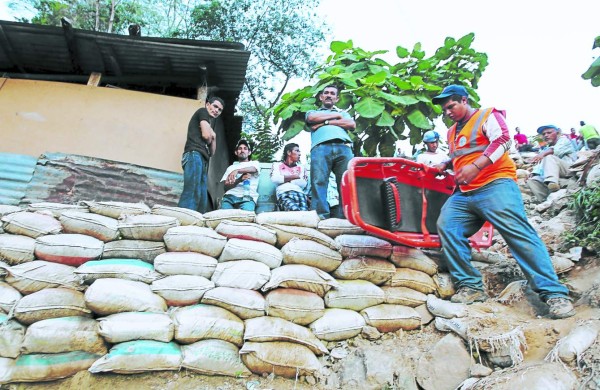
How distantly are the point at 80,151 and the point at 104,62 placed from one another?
1.24 metres

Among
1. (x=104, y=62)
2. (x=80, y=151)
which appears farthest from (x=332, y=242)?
(x=104, y=62)

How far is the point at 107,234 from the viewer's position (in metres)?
2.58

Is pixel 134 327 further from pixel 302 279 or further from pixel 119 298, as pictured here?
pixel 302 279

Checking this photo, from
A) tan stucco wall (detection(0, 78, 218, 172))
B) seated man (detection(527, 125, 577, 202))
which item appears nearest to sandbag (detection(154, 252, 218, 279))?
tan stucco wall (detection(0, 78, 218, 172))

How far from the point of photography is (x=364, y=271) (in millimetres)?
2686

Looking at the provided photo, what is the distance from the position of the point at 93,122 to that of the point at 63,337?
143 inches

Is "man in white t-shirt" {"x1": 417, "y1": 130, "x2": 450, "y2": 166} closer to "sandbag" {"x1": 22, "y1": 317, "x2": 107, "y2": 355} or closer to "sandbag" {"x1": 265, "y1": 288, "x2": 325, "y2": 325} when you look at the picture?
"sandbag" {"x1": 265, "y1": 288, "x2": 325, "y2": 325}

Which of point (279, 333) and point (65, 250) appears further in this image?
point (65, 250)

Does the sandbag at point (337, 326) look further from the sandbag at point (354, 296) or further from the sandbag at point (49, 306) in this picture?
the sandbag at point (49, 306)

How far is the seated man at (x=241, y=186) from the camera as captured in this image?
150 inches

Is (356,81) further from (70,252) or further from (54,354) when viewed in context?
(54,354)

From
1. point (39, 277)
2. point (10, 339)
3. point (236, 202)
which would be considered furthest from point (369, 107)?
point (10, 339)

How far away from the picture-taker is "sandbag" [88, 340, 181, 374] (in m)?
2.04

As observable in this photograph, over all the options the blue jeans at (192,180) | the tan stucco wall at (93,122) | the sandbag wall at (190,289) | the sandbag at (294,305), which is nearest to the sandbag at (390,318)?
the sandbag wall at (190,289)
